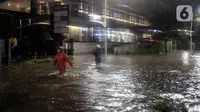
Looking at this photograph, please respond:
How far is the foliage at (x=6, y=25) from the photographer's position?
2120 cm

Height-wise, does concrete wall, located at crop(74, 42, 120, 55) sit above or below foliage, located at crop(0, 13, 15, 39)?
below

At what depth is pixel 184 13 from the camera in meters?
7.22

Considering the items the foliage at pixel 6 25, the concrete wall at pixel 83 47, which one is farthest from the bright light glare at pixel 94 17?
the foliage at pixel 6 25

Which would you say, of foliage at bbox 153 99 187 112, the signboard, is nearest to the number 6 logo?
foliage at bbox 153 99 187 112

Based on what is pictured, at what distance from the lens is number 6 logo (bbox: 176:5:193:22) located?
715 cm

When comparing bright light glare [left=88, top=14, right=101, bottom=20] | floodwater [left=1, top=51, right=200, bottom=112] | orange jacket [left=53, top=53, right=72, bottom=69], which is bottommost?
floodwater [left=1, top=51, right=200, bottom=112]

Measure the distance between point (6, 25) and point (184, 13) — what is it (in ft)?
55.3

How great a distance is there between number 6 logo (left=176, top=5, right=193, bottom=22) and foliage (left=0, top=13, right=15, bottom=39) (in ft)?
53.8

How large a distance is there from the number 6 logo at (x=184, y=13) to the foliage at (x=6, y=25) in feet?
53.8

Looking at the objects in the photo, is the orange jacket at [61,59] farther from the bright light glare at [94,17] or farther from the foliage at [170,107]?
the bright light glare at [94,17]

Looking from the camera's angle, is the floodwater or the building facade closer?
the floodwater

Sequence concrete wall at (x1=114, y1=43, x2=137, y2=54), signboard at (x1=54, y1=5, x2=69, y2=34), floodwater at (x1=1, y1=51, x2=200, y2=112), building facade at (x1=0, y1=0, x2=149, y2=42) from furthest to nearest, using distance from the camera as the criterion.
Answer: building facade at (x1=0, y1=0, x2=149, y2=42), concrete wall at (x1=114, y1=43, x2=137, y2=54), signboard at (x1=54, y1=5, x2=69, y2=34), floodwater at (x1=1, y1=51, x2=200, y2=112)

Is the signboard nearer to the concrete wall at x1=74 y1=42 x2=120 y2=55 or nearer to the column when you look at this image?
the concrete wall at x1=74 y1=42 x2=120 y2=55

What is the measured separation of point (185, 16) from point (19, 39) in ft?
99.6
